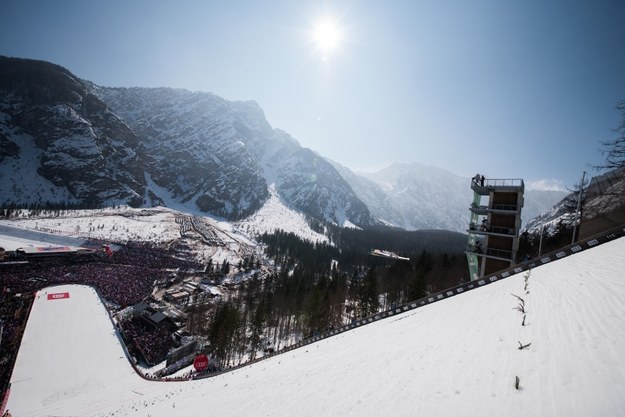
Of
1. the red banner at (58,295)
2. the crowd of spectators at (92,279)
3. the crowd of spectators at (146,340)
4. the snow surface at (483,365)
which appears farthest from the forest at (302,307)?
the red banner at (58,295)

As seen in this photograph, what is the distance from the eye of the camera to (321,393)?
9.16 meters

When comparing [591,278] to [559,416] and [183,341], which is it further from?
[183,341]

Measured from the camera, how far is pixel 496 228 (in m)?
27.6

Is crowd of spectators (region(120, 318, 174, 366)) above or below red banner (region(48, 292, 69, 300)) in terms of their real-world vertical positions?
below

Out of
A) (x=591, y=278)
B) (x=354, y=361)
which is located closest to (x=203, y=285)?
(x=354, y=361)

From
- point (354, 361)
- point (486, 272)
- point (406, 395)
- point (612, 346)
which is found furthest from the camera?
point (486, 272)

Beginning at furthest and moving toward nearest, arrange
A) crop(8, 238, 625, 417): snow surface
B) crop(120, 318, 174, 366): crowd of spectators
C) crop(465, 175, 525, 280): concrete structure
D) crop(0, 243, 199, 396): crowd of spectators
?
crop(120, 318, 174, 366): crowd of spectators < crop(0, 243, 199, 396): crowd of spectators < crop(465, 175, 525, 280): concrete structure < crop(8, 238, 625, 417): snow surface

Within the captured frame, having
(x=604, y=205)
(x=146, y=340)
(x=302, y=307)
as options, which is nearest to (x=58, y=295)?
(x=146, y=340)

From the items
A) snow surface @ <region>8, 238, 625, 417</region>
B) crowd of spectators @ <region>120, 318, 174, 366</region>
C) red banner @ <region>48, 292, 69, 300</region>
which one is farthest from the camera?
red banner @ <region>48, 292, 69, 300</region>

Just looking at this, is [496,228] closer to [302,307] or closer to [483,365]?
[483,365]

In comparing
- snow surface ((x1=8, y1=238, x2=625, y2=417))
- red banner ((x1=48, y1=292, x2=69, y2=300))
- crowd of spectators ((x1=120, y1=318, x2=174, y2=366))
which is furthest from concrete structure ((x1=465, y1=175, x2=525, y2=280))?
red banner ((x1=48, y1=292, x2=69, y2=300))

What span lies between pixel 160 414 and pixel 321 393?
403 inches

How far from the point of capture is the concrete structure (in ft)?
87.6

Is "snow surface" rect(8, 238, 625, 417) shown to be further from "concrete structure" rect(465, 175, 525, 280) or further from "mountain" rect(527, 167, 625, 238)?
"concrete structure" rect(465, 175, 525, 280)
